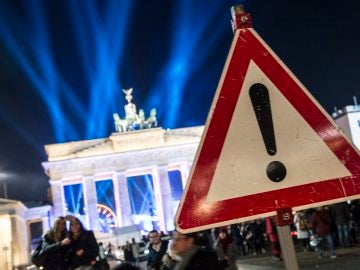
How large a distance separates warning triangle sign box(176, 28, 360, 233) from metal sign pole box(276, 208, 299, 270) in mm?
52

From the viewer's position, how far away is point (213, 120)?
128 inches

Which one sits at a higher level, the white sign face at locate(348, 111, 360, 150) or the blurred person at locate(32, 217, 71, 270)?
the white sign face at locate(348, 111, 360, 150)

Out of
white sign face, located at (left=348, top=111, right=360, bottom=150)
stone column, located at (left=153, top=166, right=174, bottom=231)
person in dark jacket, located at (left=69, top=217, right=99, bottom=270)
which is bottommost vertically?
person in dark jacket, located at (left=69, top=217, right=99, bottom=270)

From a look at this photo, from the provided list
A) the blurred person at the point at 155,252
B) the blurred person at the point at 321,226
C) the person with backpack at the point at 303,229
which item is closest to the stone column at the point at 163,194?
the person with backpack at the point at 303,229

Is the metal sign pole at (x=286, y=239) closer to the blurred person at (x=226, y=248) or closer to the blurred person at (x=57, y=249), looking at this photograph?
the blurred person at (x=57, y=249)

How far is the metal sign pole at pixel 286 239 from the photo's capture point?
306 centimetres

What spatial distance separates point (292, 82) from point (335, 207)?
16.1 meters

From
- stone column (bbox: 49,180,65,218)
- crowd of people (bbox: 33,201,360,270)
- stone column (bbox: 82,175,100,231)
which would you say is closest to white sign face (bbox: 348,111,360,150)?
stone column (bbox: 82,175,100,231)

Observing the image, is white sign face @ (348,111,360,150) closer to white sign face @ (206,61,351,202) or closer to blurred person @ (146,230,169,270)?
blurred person @ (146,230,169,270)

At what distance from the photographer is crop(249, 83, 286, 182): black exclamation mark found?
3.24m

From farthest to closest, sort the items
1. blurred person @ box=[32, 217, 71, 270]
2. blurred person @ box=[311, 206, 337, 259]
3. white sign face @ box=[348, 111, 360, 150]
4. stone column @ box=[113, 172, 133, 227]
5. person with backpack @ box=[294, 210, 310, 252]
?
white sign face @ box=[348, 111, 360, 150] → stone column @ box=[113, 172, 133, 227] → person with backpack @ box=[294, 210, 310, 252] → blurred person @ box=[311, 206, 337, 259] → blurred person @ box=[32, 217, 71, 270]

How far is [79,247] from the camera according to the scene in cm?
754

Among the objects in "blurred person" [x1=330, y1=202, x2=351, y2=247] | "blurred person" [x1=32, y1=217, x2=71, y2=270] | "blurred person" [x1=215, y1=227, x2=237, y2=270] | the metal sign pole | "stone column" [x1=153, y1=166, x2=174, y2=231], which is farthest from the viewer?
"stone column" [x1=153, y1=166, x2=174, y2=231]

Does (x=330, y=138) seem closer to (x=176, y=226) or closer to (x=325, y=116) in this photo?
(x=325, y=116)
